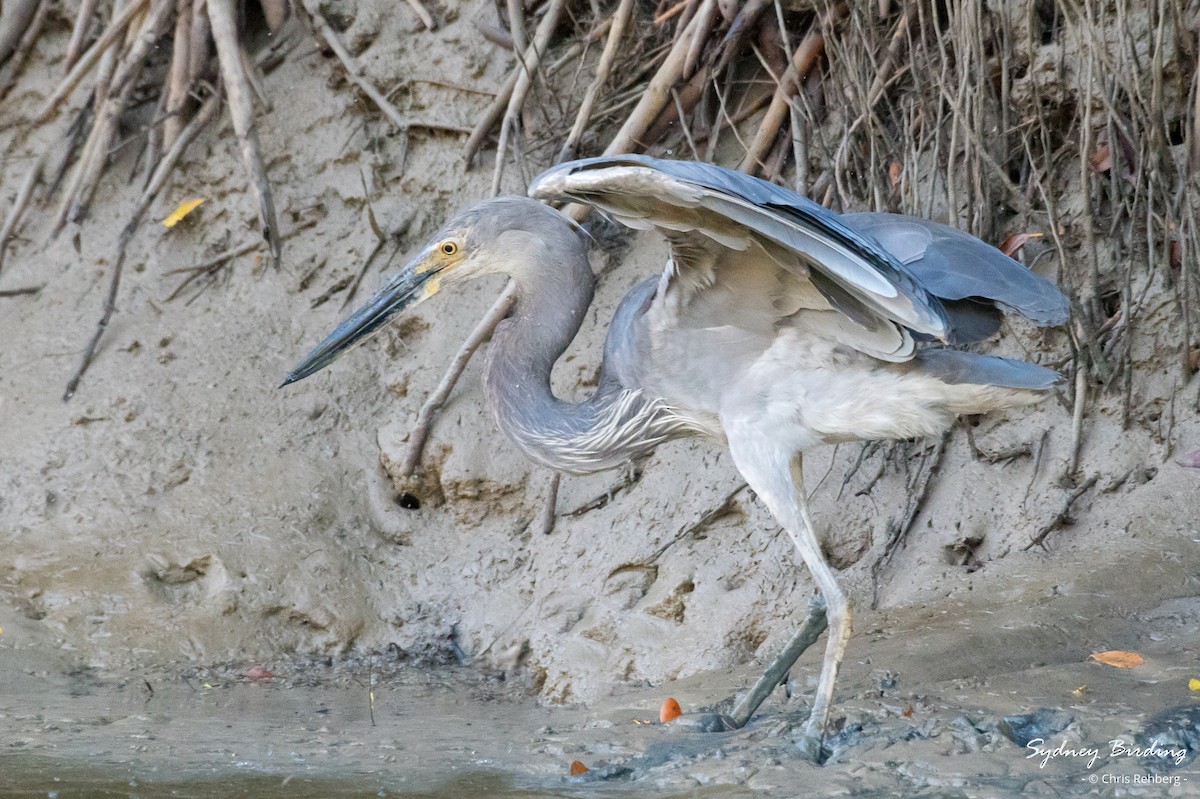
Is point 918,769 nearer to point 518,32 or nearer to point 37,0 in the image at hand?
point 518,32

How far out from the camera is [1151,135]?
13.6 feet

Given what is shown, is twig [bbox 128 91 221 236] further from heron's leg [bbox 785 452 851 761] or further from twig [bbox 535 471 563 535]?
heron's leg [bbox 785 452 851 761]

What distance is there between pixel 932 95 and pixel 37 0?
14.7 feet

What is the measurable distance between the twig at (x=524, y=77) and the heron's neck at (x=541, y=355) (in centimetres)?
138

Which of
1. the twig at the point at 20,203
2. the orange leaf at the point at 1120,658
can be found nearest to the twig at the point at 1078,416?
the orange leaf at the point at 1120,658

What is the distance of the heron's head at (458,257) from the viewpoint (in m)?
4.16

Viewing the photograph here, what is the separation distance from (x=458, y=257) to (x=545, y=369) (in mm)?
461

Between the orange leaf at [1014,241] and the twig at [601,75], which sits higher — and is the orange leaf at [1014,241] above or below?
below

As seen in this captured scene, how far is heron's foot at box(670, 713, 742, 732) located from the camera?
3525mm

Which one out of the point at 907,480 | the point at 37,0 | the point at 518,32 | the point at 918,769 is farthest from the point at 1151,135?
the point at 37,0

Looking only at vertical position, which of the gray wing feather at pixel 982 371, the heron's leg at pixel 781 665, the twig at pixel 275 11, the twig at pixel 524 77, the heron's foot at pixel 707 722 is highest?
the twig at pixel 275 11

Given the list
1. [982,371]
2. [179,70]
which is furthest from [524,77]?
[982,371]

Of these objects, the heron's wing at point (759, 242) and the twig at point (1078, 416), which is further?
the twig at point (1078, 416)

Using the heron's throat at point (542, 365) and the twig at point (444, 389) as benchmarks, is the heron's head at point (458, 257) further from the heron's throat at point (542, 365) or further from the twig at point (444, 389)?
the twig at point (444, 389)
